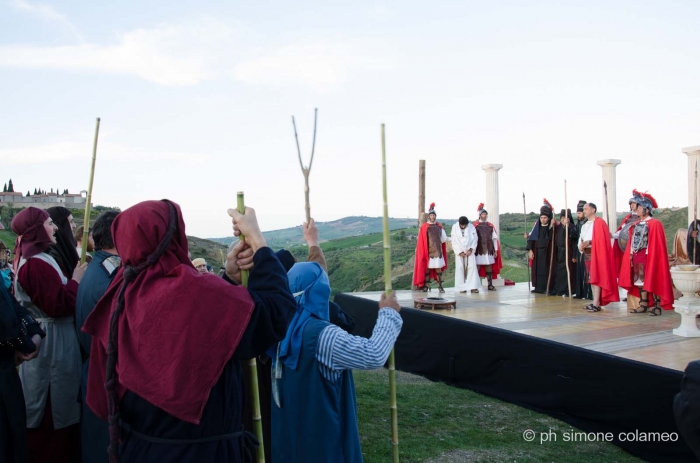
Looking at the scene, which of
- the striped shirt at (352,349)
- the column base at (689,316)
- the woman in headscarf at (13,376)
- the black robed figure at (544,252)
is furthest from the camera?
the black robed figure at (544,252)

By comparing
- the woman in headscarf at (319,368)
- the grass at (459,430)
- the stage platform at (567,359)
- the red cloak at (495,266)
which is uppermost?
the woman in headscarf at (319,368)

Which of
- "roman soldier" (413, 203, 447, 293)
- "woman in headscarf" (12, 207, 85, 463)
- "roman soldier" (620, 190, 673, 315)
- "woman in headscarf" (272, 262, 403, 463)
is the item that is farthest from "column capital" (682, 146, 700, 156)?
"woman in headscarf" (12, 207, 85, 463)

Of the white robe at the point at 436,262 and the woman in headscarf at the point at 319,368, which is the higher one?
the woman in headscarf at the point at 319,368

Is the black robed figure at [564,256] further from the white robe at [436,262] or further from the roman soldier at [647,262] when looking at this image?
the white robe at [436,262]

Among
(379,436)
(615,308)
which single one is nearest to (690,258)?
(615,308)

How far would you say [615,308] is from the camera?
866 cm

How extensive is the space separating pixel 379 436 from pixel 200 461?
330 centimetres

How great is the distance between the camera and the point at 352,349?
80.1 inches

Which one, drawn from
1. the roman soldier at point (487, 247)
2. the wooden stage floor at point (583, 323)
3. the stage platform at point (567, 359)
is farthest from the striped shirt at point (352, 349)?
the roman soldier at point (487, 247)

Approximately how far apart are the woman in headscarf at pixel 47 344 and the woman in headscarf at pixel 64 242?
320mm

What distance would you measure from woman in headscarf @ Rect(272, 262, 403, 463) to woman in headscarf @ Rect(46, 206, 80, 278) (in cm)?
205

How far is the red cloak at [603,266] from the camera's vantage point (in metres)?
8.41

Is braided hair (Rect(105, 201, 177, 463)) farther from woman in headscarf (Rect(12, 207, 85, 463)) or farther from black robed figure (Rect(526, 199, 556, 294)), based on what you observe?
black robed figure (Rect(526, 199, 556, 294))

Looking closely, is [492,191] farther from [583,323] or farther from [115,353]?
[115,353]
